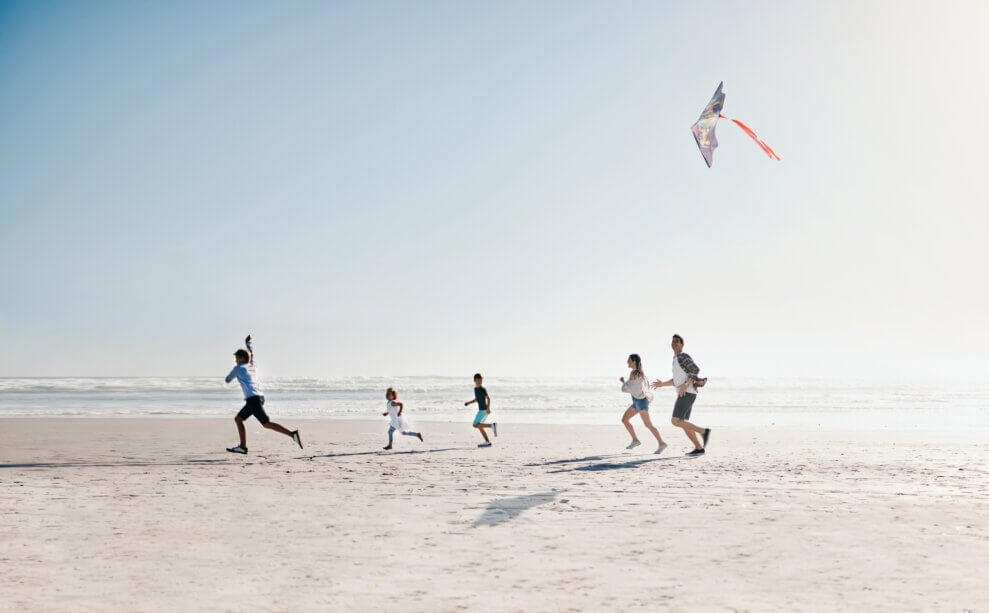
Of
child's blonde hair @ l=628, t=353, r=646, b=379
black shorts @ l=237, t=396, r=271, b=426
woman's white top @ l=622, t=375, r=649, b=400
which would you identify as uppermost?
child's blonde hair @ l=628, t=353, r=646, b=379

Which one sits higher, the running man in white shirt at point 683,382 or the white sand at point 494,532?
the running man in white shirt at point 683,382

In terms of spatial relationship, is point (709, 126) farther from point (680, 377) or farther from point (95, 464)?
point (95, 464)

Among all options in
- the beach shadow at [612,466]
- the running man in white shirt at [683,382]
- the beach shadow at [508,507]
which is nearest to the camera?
the beach shadow at [508,507]

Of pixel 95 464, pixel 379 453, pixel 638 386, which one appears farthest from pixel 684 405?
pixel 95 464

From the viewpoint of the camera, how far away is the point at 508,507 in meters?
7.41

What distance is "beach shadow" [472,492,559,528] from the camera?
266 inches

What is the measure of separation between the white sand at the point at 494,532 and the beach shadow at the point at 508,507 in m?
0.04

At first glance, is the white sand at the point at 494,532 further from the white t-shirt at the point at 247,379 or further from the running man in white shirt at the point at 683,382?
the white t-shirt at the point at 247,379

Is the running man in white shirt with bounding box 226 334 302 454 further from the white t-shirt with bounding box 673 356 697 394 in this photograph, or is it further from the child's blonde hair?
the white t-shirt with bounding box 673 356 697 394

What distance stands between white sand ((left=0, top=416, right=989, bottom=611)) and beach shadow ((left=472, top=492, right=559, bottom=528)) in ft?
0.14

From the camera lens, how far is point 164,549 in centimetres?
569

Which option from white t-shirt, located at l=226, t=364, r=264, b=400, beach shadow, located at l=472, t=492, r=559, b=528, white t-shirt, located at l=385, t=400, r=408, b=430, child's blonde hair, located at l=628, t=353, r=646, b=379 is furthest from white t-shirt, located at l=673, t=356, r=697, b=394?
white t-shirt, located at l=226, t=364, r=264, b=400

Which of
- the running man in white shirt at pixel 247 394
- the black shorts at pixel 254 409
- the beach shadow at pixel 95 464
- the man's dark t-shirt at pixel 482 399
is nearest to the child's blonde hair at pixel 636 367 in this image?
the man's dark t-shirt at pixel 482 399

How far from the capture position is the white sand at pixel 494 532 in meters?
4.57
